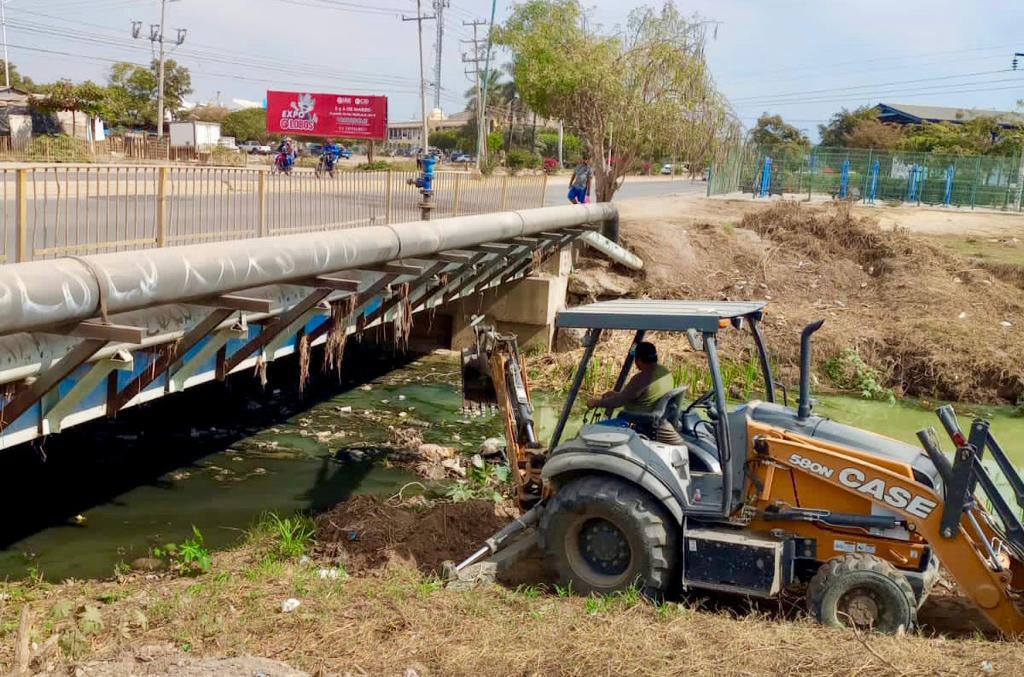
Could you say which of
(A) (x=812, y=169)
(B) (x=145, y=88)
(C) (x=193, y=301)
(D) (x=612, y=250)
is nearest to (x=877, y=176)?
(A) (x=812, y=169)

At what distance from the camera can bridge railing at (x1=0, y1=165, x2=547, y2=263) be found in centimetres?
937

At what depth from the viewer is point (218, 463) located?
1275cm

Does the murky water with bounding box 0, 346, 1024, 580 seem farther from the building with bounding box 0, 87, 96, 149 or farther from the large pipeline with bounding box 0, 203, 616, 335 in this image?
the building with bounding box 0, 87, 96, 149

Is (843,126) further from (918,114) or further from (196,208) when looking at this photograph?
(196,208)

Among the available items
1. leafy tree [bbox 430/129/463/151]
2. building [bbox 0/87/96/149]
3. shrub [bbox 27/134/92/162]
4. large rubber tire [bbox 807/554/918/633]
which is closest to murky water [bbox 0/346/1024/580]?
large rubber tire [bbox 807/554/918/633]

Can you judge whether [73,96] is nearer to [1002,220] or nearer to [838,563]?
[1002,220]

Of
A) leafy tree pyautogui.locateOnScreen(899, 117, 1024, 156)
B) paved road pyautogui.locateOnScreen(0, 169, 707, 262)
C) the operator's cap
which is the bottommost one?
the operator's cap

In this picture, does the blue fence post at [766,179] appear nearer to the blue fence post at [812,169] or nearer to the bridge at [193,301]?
the blue fence post at [812,169]

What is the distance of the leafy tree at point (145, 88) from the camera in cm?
6406

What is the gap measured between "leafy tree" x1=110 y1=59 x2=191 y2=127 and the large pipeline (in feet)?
186

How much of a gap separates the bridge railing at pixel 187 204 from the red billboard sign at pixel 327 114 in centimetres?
4021

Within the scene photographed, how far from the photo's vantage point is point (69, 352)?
7562mm

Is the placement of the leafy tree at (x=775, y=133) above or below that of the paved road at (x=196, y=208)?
above

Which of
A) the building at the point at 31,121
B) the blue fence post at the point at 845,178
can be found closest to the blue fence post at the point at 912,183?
the blue fence post at the point at 845,178
